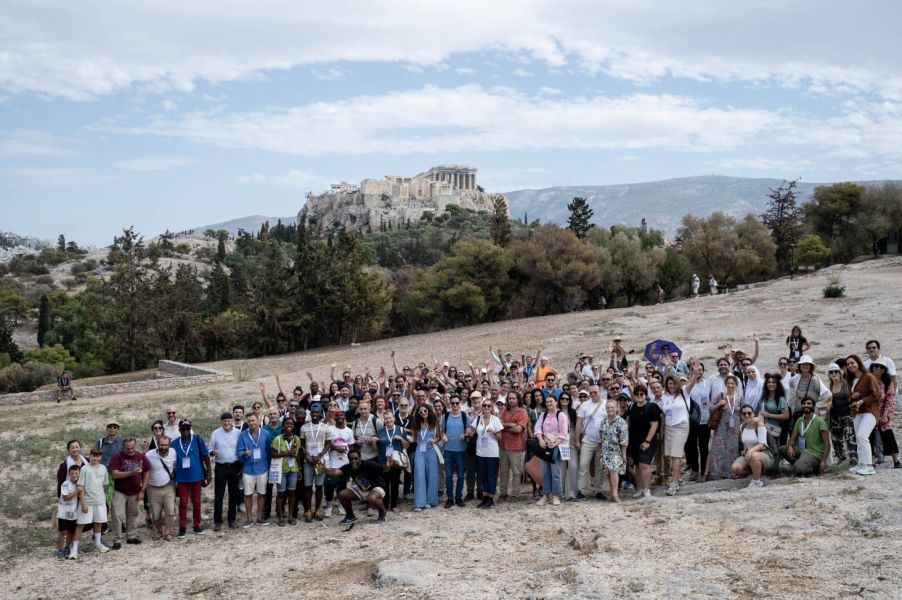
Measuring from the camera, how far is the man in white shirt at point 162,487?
32.6 feet

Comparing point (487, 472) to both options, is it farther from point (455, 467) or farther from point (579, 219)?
point (579, 219)

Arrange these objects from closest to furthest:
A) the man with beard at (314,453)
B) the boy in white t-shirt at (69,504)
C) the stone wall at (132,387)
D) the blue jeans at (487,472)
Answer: the boy in white t-shirt at (69,504), the man with beard at (314,453), the blue jeans at (487,472), the stone wall at (132,387)

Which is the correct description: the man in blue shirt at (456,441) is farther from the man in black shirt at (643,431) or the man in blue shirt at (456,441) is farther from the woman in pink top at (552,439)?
the man in black shirt at (643,431)

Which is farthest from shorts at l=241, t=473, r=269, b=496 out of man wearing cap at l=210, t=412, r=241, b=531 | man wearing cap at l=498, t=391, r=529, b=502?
man wearing cap at l=498, t=391, r=529, b=502

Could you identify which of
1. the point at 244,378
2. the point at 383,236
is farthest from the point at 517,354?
the point at 383,236

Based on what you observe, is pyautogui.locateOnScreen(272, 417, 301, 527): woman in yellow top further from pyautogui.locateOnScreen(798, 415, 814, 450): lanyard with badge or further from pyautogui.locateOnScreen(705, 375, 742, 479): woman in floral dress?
pyautogui.locateOnScreen(798, 415, 814, 450): lanyard with badge

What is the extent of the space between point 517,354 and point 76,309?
52.9 metres

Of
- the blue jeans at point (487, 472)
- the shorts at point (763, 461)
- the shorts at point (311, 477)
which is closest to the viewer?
the shorts at point (763, 461)

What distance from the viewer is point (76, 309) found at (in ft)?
221

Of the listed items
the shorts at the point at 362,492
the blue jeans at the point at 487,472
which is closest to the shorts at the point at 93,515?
the shorts at the point at 362,492

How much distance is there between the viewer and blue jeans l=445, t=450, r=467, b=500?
34.8 ft

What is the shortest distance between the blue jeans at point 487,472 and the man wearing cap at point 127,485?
4.52 meters

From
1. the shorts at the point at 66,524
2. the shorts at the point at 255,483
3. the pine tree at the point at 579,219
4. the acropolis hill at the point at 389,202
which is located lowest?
the shorts at the point at 66,524

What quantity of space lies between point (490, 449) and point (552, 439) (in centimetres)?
89
